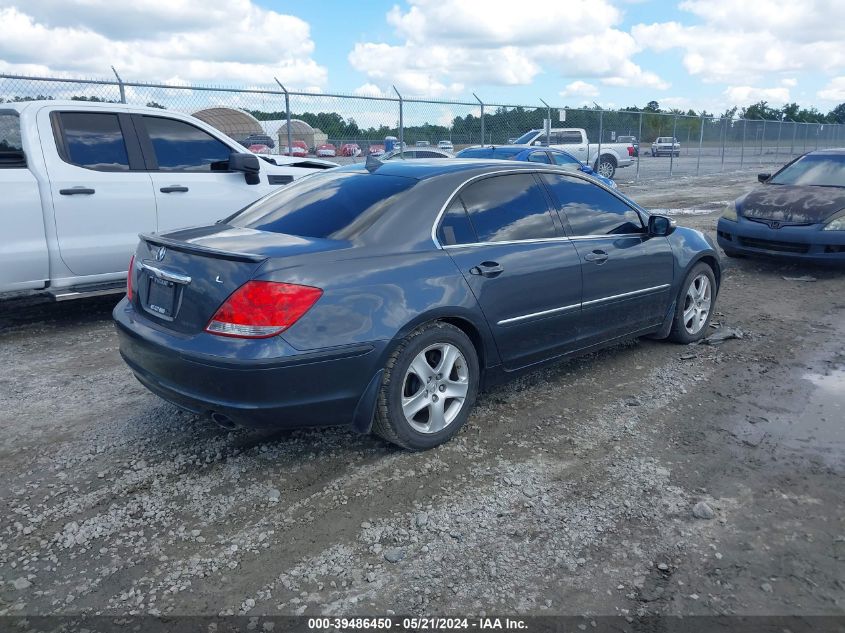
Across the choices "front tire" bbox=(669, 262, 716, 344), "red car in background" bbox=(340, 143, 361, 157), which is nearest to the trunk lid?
"front tire" bbox=(669, 262, 716, 344)

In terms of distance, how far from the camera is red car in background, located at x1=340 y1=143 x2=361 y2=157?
14.5 m

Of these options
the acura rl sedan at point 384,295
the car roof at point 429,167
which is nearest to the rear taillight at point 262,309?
the acura rl sedan at point 384,295

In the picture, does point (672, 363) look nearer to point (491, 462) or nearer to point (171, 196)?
point (491, 462)

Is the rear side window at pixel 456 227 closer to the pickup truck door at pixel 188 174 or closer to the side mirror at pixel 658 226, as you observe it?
the side mirror at pixel 658 226

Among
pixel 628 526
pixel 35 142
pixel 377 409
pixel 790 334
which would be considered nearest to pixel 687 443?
pixel 628 526

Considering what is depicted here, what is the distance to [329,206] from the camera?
3994mm

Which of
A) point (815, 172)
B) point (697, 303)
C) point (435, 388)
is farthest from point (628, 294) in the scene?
point (815, 172)

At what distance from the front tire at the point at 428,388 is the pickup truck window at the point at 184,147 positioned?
4.02m

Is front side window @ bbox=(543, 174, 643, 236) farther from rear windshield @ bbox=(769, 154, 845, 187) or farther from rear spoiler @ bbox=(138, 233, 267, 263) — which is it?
rear windshield @ bbox=(769, 154, 845, 187)

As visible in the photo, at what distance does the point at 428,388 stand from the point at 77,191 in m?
3.86

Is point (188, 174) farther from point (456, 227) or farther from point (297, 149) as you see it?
point (297, 149)

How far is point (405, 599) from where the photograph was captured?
2633 mm

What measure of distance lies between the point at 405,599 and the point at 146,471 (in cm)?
171

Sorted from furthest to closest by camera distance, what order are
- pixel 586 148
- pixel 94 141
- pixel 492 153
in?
pixel 586 148 < pixel 492 153 < pixel 94 141
